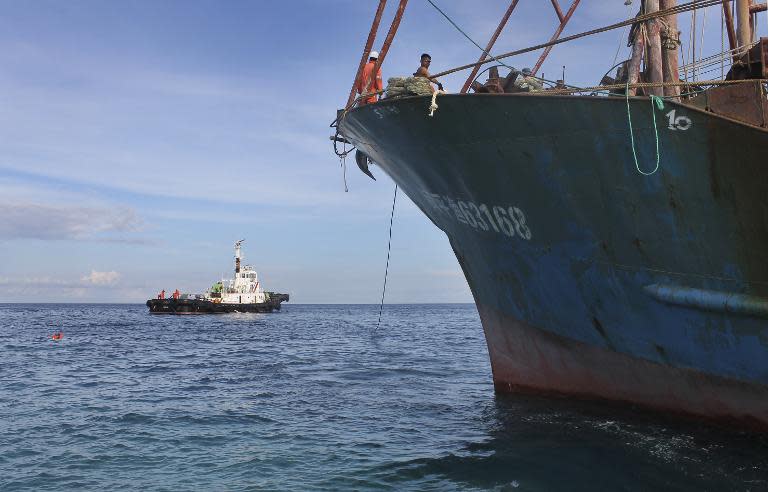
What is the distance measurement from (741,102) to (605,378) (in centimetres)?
415

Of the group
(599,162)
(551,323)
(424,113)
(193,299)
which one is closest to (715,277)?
(599,162)

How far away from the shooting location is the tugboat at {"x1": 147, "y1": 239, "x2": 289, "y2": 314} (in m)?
61.0

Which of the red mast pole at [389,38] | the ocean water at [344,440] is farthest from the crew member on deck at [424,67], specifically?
the ocean water at [344,440]

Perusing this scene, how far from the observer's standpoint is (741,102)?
19.6 ft

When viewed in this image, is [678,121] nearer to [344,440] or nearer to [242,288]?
[344,440]

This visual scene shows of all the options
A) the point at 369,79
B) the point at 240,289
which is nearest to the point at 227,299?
the point at 240,289

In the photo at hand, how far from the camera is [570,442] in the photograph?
8.15 metres

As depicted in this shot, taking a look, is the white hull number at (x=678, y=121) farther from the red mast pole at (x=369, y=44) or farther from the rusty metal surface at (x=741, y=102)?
the red mast pole at (x=369, y=44)

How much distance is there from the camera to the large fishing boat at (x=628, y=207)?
20.7ft

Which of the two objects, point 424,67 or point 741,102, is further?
point 424,67

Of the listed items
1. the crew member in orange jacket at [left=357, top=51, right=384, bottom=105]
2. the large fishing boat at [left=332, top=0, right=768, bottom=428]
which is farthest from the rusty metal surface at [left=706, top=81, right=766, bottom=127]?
the crew member in orange jacket at [left=357, top=51, right=384, bottom=105]

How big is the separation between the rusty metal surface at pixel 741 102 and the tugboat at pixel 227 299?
57802mm

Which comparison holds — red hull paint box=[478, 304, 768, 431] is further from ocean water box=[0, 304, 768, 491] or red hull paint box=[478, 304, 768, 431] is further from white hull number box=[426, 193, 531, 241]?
white hull number box=[426, 193, 531, 241]

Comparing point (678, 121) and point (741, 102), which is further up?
point (741, 102)
